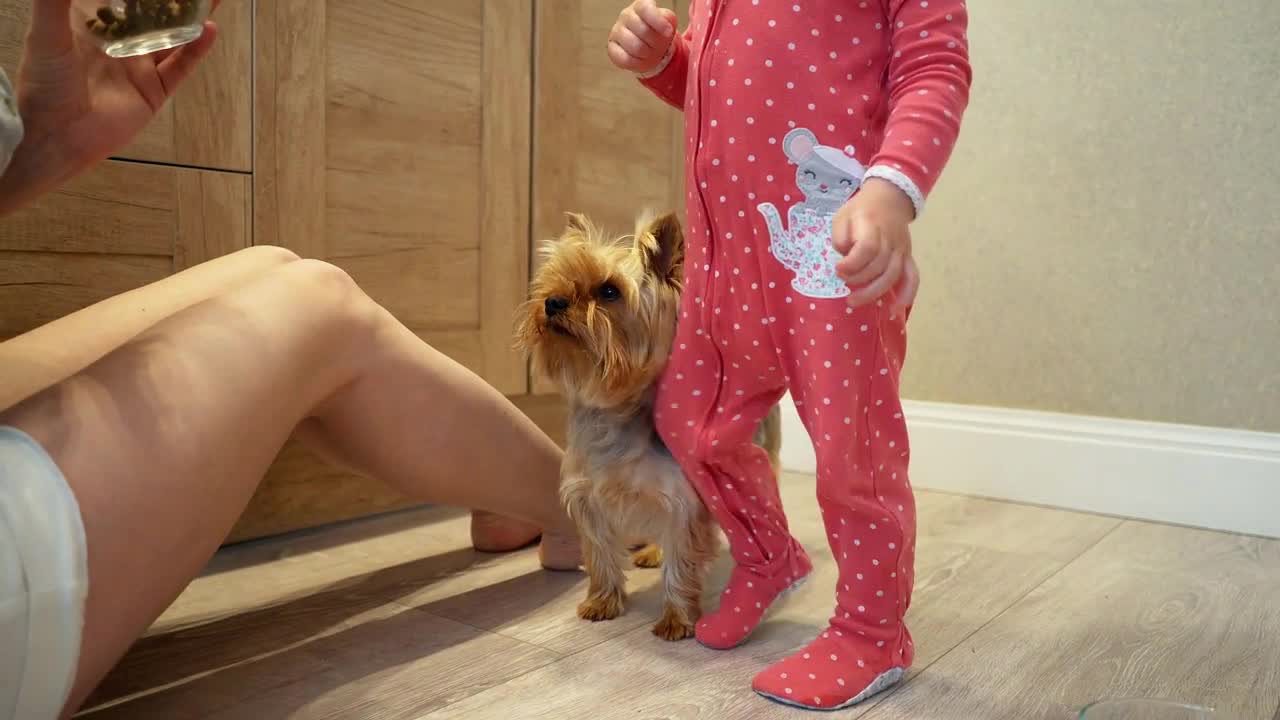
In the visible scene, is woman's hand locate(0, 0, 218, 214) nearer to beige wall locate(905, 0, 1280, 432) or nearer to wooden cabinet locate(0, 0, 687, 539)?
wooden cabinet locate(0, 0, 687, 539)

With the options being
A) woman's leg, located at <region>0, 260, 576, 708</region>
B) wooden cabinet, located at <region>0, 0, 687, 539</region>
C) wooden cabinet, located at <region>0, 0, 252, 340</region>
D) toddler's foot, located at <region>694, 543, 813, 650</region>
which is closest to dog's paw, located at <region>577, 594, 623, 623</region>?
toddler's foot, located at <region>694, 543, 813, 650</region>

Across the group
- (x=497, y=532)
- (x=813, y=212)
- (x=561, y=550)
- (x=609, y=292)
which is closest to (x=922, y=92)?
(x=813, y=212)

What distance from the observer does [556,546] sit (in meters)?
1.45

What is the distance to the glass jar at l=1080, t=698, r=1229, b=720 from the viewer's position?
86cm

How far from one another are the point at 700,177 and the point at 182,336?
2.02 ft

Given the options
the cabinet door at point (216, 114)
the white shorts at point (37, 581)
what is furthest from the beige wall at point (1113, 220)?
the white shorts at point (37, 581)

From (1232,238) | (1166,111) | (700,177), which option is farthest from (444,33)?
(1232,238)

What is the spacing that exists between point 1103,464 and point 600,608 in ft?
3.89

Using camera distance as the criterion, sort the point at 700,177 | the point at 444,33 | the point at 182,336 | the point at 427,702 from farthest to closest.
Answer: the point at 444,33 < the point at 700,177 < the point at 427,702 < the point at 182,336

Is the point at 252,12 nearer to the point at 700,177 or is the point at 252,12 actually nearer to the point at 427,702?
the point at 700,177

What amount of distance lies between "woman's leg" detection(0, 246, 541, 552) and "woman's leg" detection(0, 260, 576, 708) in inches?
4.0

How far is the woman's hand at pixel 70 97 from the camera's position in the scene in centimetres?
73

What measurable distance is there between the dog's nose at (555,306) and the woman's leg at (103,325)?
34cm

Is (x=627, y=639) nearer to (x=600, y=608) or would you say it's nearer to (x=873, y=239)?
(x=600, y=608)
